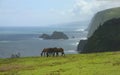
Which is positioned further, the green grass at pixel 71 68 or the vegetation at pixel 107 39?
the vegetation at pixel 107 39

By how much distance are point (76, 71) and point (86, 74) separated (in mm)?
Answer: 2979

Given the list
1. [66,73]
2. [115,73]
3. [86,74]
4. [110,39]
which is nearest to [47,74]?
[66,73]

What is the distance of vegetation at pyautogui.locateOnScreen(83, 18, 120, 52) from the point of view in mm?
167000

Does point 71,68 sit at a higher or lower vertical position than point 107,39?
lower

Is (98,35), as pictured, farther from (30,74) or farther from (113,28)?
(30,74)

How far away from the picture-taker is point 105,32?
590 feet

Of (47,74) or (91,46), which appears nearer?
(47,74)

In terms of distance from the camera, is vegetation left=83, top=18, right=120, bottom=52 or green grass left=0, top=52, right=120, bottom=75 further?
vegetation left=83, top=18, right=120, bottom=52

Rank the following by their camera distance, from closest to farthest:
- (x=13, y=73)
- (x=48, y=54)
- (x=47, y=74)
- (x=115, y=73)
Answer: (x=115, y=73) < (x=47, y=74) < (x=13, y=73) < (x=48, y=54)

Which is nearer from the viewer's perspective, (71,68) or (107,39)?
(71,68)

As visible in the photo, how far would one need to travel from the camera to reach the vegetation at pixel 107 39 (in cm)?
16700

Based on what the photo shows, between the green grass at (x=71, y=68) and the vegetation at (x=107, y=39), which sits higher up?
the vegetation at (x=107, y=39)

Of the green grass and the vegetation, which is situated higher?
the vegetation

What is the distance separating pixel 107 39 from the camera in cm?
17238
